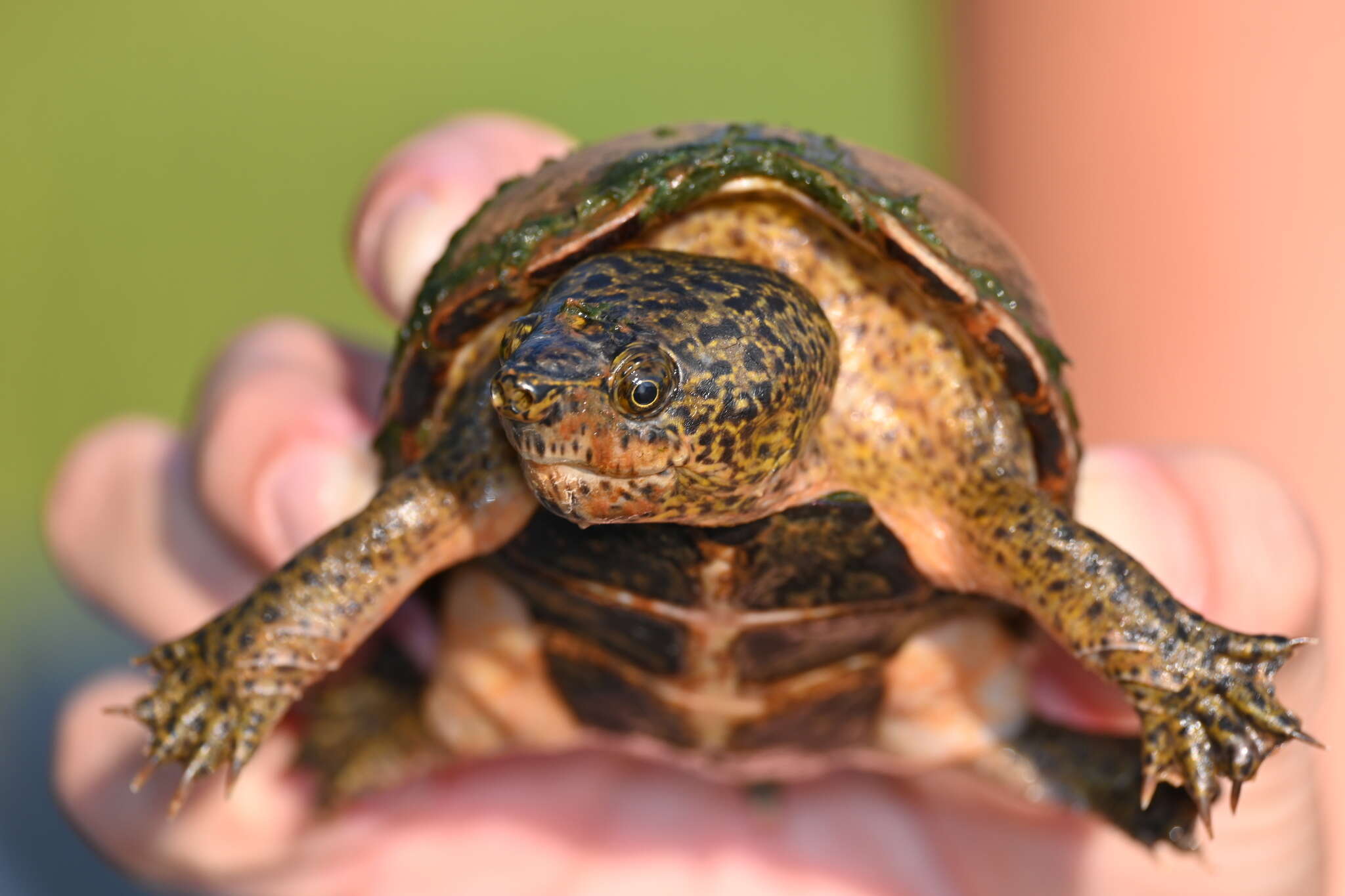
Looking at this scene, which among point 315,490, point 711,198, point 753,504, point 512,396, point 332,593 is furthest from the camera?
point 315,490

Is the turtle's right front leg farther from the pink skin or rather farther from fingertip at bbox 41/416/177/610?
fingertip at bbox 41/416/177/610

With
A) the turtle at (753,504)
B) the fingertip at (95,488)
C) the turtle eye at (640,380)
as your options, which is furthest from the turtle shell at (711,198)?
the fingertip at (95,488)

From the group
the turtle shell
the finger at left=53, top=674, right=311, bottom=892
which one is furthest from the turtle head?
the finger at left=53, top=674, right=311, bottom=892

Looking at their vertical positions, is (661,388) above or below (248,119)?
above

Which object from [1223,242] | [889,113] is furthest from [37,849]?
[889,113]

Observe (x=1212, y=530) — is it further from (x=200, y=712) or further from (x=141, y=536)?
(x=141, y=536)

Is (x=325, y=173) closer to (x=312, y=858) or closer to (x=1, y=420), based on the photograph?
(x=1, y=420)

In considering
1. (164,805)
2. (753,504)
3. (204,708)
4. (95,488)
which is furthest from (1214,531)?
(95,488)
